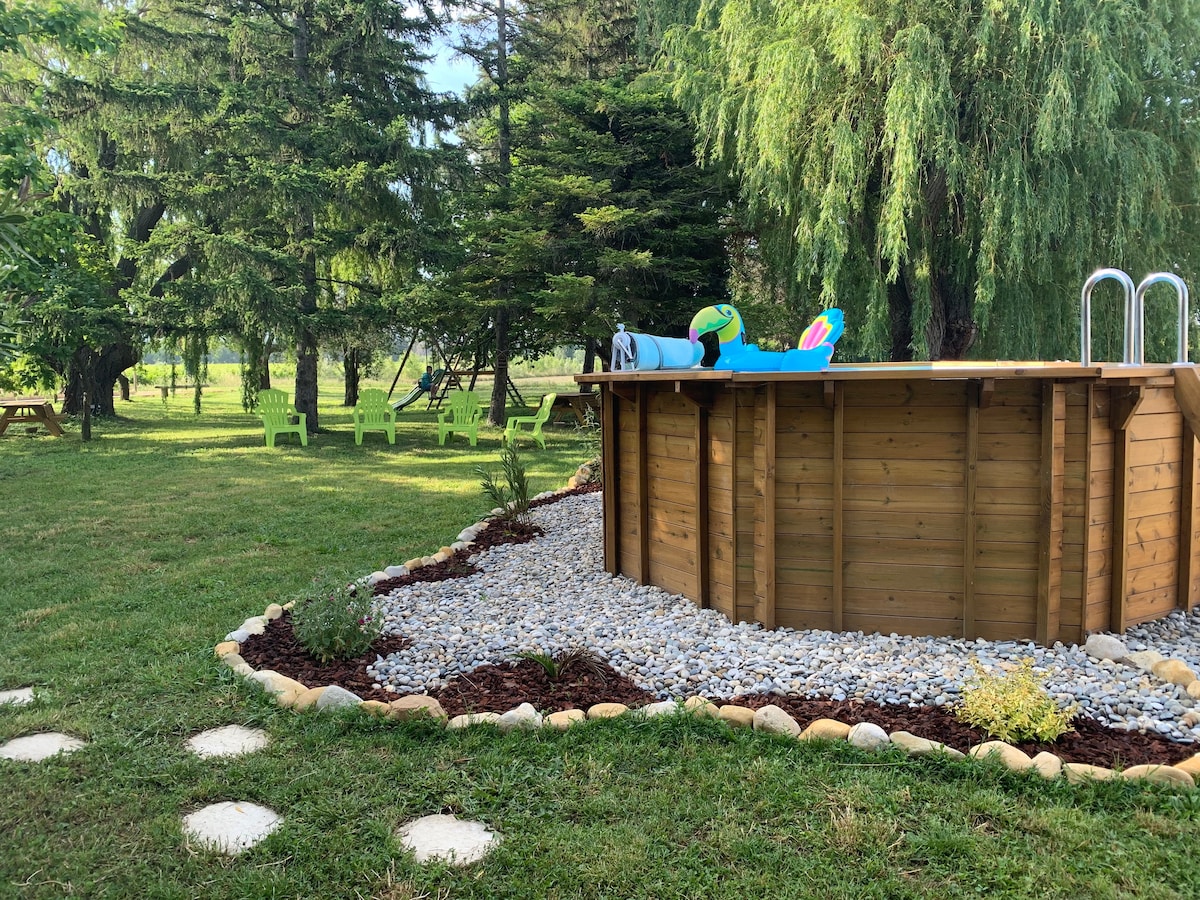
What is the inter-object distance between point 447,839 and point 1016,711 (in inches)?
79.0

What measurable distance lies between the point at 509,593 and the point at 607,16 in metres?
17.3

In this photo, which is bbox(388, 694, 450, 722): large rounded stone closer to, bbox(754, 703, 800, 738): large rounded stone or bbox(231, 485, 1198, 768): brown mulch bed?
bbox(231, 485, 1198, 768): brown mulch bed

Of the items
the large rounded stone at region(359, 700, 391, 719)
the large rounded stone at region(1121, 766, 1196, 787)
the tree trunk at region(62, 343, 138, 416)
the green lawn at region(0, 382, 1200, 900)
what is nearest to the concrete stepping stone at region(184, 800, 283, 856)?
the green lawn at region(0, 382, 1200, 900)

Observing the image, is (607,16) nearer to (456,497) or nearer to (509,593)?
(456,497)

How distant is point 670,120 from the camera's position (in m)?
14.3

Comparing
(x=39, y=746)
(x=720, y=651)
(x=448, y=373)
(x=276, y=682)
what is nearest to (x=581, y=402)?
(x=448, y=373)

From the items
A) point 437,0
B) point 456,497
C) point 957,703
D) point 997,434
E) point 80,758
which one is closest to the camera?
point 80,758

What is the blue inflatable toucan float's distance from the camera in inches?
163

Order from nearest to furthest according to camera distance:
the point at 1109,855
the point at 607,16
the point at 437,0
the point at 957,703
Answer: the point at 1109,855
the point at 957,703
the point at 437,0
the point at 607,16

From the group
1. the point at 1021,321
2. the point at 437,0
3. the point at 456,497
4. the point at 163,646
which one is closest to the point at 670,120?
the point at 437,0

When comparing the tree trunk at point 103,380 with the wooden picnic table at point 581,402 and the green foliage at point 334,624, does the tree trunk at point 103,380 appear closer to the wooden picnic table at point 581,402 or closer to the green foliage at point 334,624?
the wooden picnic table at point 581,402

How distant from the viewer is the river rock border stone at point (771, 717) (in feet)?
8.79

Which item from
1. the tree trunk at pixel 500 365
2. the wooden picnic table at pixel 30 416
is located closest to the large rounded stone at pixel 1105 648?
the tree trunk at pixel 500 365

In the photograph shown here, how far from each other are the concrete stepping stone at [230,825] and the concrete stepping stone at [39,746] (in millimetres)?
804
